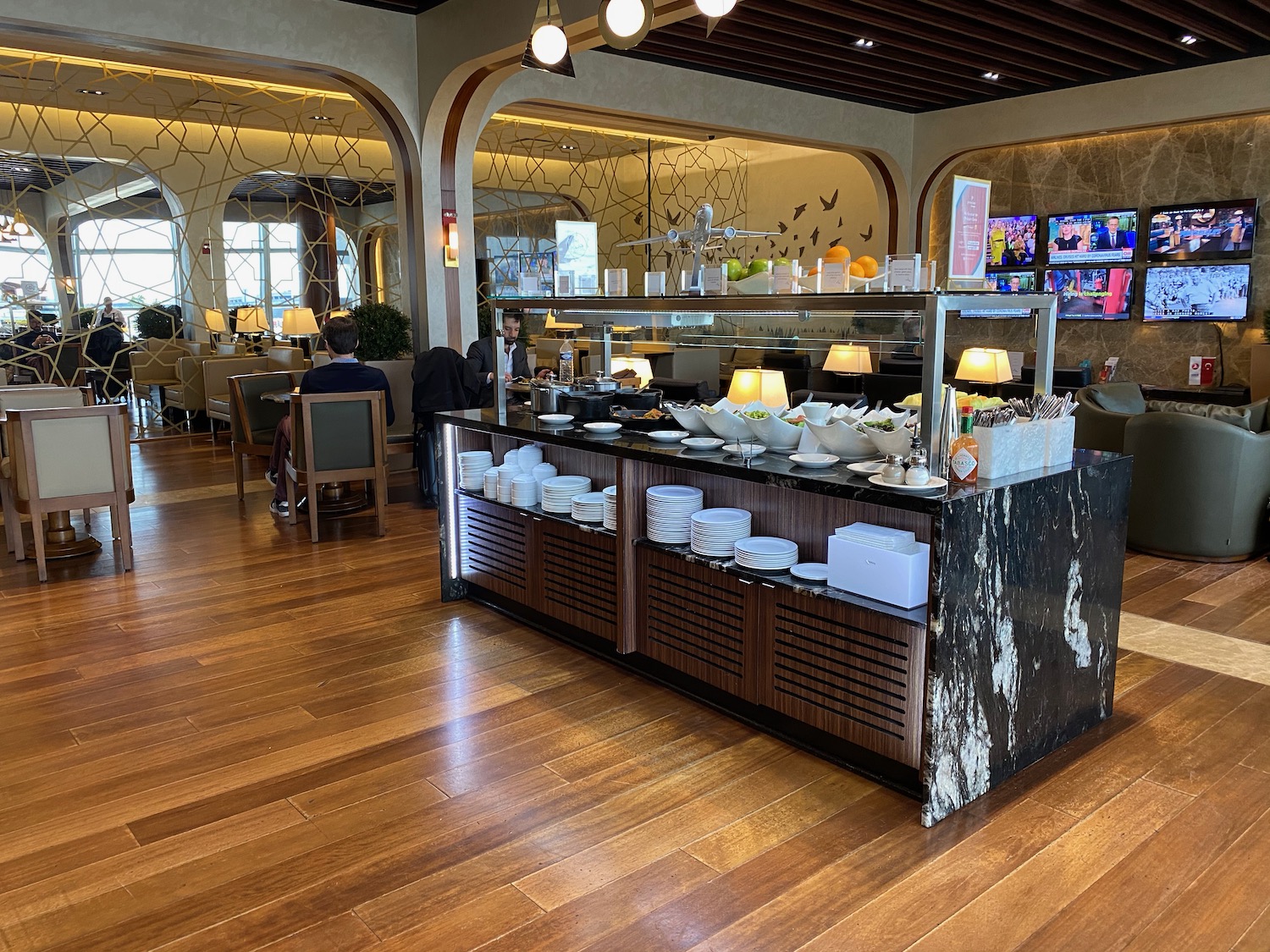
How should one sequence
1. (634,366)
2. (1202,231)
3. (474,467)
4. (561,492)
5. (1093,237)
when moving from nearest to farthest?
(561,492)
(474,467)
(634,366)
(1202,231)
(1093,237)

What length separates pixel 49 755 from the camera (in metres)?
3.18

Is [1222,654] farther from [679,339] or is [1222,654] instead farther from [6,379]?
[6,379]

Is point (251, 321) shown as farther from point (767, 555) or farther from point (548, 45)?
point (767, 555)

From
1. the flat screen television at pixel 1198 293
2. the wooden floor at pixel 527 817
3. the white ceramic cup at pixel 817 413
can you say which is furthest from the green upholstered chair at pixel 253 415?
the flat screen television at pixel 1198 293

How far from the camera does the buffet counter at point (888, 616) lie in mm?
2775

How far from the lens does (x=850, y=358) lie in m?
3.68

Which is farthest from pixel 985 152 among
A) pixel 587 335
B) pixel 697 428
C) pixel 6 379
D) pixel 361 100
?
pixel 6 379

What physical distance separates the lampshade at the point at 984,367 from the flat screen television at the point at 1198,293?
309 cm

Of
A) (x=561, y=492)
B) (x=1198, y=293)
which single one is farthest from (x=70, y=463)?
(x=1198, y=293)

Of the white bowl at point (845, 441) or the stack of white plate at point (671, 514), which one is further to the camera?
the stack of white plate at point (671, 514)

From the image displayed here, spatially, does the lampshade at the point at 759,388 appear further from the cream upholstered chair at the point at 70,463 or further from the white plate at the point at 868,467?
the cream upholstered chair at the point at 70,463

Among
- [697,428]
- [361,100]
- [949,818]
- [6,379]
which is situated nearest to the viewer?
[949,818]

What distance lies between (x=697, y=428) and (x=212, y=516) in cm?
423

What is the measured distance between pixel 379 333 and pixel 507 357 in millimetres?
2601
